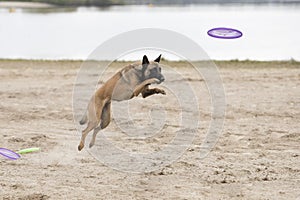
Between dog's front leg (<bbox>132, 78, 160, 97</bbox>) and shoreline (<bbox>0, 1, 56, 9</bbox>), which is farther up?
dog's front leg (<bbox>132, 78, 160, 97</bbox>)

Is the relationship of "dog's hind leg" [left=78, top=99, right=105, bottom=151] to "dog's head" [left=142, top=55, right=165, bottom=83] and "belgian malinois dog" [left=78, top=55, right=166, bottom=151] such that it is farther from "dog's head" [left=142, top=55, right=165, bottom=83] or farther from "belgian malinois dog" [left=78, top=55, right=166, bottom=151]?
"dog's head" [left=142, top=55, right=165, bottom=83]

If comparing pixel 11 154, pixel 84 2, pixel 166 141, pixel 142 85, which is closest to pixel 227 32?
pixel 166 141

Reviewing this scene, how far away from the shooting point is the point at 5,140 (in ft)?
24.9

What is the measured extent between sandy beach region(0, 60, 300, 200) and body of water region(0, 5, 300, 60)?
5076 mm

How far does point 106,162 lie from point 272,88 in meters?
4.79

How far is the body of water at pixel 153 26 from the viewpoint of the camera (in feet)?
54.7

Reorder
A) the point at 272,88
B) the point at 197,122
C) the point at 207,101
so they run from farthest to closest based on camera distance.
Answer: the point at 272,88 → the point at 207,101 → the point at 197,122

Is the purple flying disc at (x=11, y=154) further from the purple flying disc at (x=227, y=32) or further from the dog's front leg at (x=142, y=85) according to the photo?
the dog's front leg at (x=142, y=85)

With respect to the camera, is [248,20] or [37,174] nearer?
[37,174]

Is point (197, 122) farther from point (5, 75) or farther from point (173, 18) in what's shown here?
point (173, 18)

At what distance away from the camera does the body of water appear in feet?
54.7

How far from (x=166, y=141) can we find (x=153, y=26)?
12.1 m

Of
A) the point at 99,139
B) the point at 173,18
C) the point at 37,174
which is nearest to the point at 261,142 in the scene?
the point at 99,139

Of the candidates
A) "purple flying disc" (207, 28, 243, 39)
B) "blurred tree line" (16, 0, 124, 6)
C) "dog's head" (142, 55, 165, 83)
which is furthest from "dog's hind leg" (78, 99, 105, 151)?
"blurred tree line" (16, 0, 124, 6)
